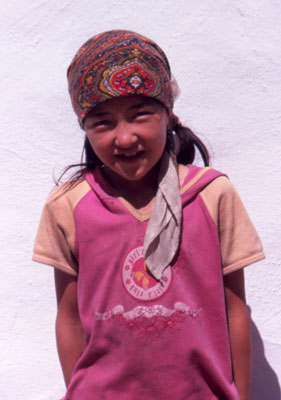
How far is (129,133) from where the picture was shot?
1.20 m

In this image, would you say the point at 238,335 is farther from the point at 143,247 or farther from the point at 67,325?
the point at 67,325

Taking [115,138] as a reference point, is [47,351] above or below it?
below

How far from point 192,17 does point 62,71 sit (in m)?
0.56

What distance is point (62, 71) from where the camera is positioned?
190cm

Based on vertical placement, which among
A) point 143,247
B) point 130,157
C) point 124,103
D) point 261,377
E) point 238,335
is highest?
point 124,103

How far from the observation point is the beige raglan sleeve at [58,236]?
133cm

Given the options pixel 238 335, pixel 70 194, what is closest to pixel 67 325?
pixel 70 194

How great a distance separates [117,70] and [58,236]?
1.60ft

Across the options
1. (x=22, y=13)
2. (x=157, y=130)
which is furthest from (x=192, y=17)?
(x=157, y=130)

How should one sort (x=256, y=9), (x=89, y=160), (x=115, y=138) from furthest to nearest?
(x=256, y=9) < (x=89, y=160) < (x=115, y=138)

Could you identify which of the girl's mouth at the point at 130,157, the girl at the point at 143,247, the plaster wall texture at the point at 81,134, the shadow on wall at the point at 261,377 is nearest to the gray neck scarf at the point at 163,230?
the girl at the point at 143,247

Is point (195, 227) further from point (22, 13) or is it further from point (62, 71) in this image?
point (22, 13)

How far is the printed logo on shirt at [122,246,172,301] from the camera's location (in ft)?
4.05

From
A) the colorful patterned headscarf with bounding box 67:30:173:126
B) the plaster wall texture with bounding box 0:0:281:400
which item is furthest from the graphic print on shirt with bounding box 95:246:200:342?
the plaster wall texture with bounding box 0:0:281:400
